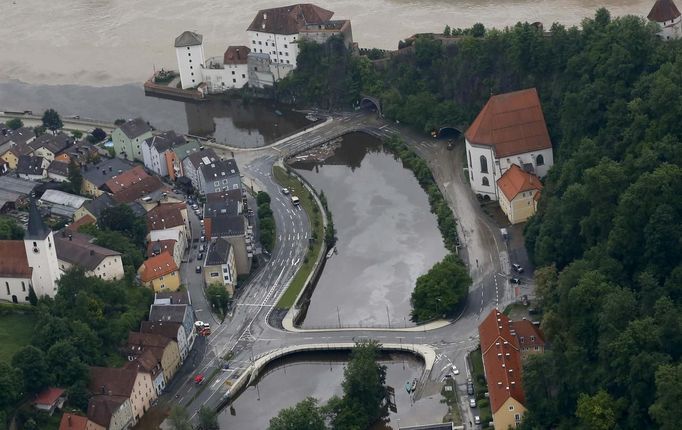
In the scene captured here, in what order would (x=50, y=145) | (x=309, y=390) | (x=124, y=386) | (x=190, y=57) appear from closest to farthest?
(x=124, y=386) < (x=309, y=390) < (x=50, y=145) < (x=190, y=57)

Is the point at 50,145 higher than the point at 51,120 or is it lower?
higher

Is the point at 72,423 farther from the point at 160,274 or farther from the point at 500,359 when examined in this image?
the point at 500,359

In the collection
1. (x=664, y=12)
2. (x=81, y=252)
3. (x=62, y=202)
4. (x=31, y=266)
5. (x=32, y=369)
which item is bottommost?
(x=62, y=202)

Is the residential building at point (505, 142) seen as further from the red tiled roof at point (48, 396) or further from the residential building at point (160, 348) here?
the red tiled roof at point (48, 396)

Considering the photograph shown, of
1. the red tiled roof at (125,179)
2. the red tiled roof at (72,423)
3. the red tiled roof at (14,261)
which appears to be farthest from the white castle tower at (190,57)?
the red tiled roof at (72,423)

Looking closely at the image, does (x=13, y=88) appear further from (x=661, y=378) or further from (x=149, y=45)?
(x=661, y=378)

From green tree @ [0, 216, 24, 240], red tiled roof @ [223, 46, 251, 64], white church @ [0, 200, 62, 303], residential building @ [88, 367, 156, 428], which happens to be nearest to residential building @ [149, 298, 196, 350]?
residential building @ [88, 367, 156, 428]

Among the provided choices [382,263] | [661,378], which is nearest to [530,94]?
[382,263]

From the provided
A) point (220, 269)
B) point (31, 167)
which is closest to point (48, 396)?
point (220, 269)
